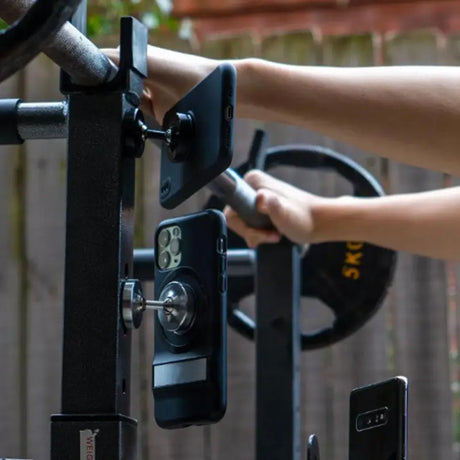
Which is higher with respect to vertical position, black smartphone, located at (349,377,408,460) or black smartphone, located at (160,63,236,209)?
black smartphone, located at (160,63,236,209)

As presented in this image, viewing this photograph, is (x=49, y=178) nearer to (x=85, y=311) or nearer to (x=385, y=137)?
(x=385, y=137)

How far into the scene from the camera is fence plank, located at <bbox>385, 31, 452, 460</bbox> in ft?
7.77

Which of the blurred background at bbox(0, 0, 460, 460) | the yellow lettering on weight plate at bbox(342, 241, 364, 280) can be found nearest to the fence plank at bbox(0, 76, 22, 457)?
the blurred background at bbox(0, 0, 460, 460)

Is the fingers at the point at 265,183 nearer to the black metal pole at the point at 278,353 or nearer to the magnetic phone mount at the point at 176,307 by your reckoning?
the black metal pole at the point at 278,353

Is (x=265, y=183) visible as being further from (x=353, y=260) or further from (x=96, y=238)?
(x=96, y=238)

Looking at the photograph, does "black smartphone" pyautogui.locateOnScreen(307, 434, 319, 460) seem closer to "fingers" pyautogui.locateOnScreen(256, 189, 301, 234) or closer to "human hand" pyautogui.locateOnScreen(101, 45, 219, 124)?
"human hand" pyautogui.locateOnScreen(101, 45, 219, 124)

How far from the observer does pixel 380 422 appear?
1.23 metres

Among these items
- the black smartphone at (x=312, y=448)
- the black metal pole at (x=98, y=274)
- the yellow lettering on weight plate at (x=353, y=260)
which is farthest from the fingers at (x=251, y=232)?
the black metal pole at (x=98, y=274)

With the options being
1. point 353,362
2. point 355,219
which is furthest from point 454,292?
point 355,219

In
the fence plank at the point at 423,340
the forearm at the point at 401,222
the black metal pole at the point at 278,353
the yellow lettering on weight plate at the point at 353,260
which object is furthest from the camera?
the fence plank at the point at 423,340

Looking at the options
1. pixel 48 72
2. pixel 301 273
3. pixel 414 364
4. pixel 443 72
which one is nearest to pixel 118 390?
pixel 443 72

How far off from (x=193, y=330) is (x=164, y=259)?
0.35 ft

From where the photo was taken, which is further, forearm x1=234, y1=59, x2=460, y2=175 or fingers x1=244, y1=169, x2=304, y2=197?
fingers x1=244, y1=169, x2=304, y2=197

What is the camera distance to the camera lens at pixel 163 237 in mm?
1208
